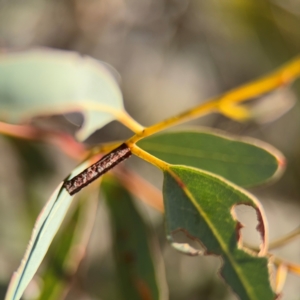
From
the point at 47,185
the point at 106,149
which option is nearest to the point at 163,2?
the point at 47,185

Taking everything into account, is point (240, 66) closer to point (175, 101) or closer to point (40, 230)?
point (175, 101)

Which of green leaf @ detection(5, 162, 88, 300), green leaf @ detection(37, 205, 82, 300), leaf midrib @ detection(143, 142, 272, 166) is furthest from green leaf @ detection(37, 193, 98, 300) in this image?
green leaf @ detection(5, 162, 88, 300)

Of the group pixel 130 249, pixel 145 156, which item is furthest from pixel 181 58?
pixel 145 156

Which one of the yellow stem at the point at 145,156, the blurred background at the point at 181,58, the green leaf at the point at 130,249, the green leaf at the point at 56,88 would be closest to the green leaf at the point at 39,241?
the yellow stem at the point at 145,156

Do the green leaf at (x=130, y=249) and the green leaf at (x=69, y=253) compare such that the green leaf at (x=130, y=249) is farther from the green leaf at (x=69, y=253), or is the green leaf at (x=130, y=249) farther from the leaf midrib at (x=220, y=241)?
the leaf midrib at (x=220, y=241)

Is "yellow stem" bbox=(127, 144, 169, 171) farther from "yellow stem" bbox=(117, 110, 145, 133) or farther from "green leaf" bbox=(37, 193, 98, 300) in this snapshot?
"green leaf" bbox=(37, 193, 98, 300)

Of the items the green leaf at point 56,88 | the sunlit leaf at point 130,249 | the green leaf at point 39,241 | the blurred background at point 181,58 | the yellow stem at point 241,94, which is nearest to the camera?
the green leaf at point 39,241
